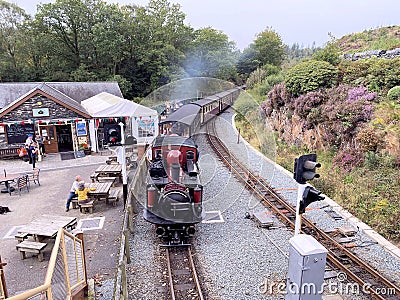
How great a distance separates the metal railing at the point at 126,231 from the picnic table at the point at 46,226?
4.96ft

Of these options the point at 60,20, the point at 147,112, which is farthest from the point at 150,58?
the point at 147,112

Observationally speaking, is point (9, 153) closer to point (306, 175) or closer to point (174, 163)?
point (174, 163)

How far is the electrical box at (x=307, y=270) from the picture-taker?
416cm

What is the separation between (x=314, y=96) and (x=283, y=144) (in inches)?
125

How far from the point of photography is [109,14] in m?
34.2

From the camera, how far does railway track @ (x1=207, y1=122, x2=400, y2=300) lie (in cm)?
609

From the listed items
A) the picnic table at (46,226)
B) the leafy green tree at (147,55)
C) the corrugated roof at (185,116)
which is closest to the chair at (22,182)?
the picnic table at (46,226)

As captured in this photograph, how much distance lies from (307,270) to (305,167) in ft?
4.59

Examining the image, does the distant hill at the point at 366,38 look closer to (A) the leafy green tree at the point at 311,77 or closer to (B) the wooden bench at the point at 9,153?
(A) the leafy green tree at the point at 311,77

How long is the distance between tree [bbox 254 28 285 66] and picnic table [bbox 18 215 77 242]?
43.3m

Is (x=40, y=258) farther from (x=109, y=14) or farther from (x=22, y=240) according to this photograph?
(x=109, y=14)

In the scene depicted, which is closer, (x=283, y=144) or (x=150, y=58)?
(x=283, y=144)

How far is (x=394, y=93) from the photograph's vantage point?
509 inches

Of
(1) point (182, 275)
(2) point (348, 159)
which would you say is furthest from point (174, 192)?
(2) point (348, 159)
